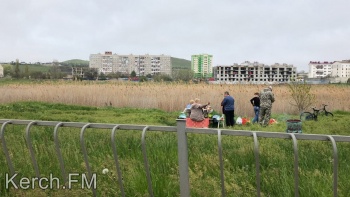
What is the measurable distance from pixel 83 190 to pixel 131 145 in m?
1.84

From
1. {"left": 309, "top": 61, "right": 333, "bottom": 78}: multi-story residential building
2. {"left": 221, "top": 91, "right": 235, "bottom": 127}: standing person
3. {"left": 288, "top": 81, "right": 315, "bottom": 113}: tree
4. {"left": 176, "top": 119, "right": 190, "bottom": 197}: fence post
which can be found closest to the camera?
{"left": 176, "top": 119, "right": 190, "bottom": 197}: fence post

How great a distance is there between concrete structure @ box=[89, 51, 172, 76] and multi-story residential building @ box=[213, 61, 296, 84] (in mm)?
59377

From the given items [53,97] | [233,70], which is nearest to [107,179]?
[53,97]

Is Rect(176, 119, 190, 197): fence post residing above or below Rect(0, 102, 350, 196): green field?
above

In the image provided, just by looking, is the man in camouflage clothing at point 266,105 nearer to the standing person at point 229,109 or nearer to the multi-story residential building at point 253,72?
the standing person at point 229,109

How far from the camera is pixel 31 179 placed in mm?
4102

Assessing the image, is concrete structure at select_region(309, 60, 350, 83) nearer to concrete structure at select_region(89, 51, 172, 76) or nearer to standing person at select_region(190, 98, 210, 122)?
concrete structure at select_region(89, 51, 172, 76)

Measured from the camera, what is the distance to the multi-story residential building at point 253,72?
392ft

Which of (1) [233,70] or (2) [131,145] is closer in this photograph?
(2) [131,145]

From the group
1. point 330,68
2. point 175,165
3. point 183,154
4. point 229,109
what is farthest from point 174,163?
point 330,68

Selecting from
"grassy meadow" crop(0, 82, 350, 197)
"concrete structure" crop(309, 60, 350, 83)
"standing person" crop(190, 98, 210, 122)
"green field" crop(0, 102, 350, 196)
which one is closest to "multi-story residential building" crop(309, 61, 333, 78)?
"concrete structure" crop(309, 60, 350, 83)

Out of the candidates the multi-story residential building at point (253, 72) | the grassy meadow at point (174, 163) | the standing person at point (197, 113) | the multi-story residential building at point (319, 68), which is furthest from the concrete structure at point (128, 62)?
the grassy meadow at point (174, 163)

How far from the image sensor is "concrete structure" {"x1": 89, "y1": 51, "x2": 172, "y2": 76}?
590 feet

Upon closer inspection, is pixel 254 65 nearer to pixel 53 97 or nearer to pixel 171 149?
pixel 53 97
